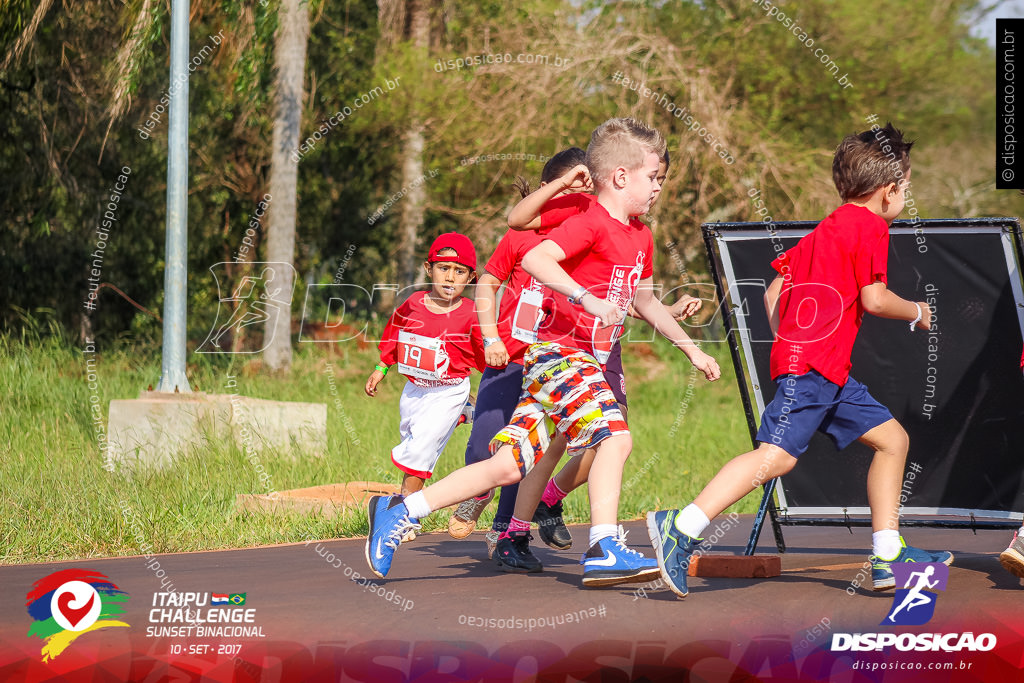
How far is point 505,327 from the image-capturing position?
5.09 metres

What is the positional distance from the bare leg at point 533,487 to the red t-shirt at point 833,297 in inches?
40.0

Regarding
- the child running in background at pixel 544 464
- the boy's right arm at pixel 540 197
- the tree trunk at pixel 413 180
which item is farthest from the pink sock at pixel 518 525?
the tree trunk at pixel 413 180

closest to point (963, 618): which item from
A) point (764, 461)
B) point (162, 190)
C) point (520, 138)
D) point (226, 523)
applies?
point (764, 461)

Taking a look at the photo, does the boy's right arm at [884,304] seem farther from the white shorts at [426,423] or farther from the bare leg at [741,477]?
the white shorts at [426,423]

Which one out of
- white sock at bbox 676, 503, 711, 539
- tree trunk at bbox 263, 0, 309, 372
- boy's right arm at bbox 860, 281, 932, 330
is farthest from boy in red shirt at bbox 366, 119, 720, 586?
tree trunk at bbox 263, 0, 309, 372

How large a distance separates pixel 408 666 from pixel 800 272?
219 centimetres

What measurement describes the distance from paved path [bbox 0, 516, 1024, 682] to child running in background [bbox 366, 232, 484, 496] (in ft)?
2.62

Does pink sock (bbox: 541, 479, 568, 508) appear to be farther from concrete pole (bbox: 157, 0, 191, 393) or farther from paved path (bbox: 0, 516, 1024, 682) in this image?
concrete pole (bbox: 157, 0, 191, 393)

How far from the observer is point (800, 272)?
4.55m

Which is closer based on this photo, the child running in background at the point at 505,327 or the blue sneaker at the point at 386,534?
the blue sneaker at the point at 386,534

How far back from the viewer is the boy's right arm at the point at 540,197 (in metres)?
4.56

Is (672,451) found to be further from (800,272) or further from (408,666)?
(408,666)

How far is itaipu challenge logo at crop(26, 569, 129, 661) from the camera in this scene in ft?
12.4

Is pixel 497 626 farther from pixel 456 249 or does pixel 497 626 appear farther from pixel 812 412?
pixel 456 249
